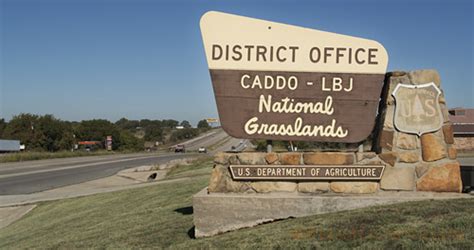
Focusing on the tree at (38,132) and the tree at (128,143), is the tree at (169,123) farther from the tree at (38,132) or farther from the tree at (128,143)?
the tree at (38,132)

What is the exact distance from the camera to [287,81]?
685cm

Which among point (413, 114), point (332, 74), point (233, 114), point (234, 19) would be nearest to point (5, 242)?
point (233, 114)

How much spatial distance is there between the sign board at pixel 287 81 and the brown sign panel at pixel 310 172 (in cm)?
44

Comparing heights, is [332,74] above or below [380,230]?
above

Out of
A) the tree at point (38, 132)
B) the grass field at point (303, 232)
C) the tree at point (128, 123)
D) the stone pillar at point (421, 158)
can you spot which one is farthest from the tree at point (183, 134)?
the stone pillar at point (421, 158)

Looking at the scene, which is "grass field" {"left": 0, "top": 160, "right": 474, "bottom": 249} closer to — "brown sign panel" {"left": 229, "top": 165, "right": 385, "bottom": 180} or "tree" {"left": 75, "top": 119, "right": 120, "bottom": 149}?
"brown sign panel" {"left": 229, "top": 165, "right": 385, "bottom": 180}

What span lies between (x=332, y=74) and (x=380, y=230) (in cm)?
240

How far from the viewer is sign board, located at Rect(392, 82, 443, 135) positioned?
261 inches

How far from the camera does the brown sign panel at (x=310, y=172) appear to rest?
259 inches

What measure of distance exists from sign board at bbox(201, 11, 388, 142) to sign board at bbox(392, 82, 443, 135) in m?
0.32

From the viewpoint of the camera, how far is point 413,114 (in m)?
6.68

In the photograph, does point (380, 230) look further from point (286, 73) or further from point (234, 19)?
point (234, 19)

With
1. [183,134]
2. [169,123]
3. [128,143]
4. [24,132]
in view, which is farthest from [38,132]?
[169,123]

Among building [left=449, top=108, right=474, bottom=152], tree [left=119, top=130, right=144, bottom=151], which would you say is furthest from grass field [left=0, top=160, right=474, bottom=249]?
tree [left=119, top=130, right=144, bottom=151]
